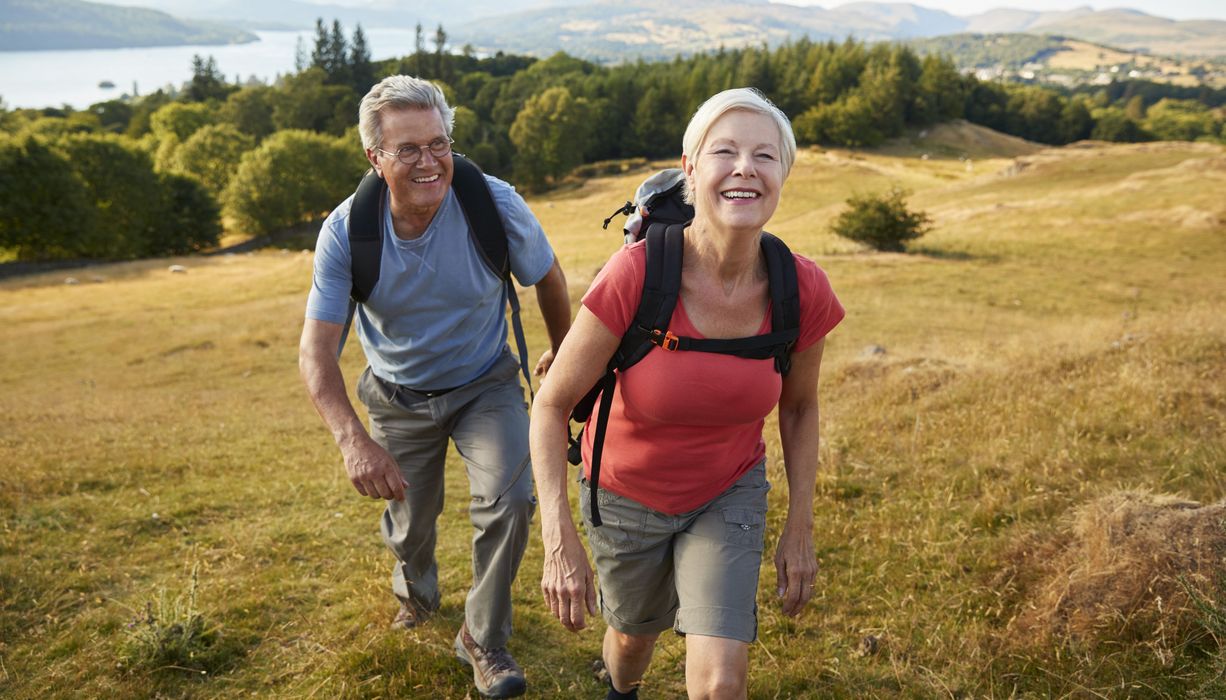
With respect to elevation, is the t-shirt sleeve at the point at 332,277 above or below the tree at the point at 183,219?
above

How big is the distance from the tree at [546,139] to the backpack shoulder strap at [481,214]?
84.7 m

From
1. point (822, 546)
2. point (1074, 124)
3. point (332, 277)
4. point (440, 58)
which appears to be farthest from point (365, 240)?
point (1074, 124)

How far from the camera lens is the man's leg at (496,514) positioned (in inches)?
160

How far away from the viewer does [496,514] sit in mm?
4055

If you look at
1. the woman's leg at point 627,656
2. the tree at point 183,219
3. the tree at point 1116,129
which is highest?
the tree at point 1116,129

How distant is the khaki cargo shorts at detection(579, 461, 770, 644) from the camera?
118 inches

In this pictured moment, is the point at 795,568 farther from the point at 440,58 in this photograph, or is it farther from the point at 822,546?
the point at 440,58

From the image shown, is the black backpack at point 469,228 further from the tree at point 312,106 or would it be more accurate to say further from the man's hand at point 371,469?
the tree at point 312,106

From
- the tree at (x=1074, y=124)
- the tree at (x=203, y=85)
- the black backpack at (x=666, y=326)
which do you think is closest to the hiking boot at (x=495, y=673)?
the black backpack at (x=666, y=326)

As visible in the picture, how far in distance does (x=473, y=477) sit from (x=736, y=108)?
2.37 m

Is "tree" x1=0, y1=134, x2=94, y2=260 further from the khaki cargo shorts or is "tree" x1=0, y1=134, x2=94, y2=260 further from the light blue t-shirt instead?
the khaki cargo shorts

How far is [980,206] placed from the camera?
42.9m

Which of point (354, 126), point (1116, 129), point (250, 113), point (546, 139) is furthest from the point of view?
point (1116, 129)

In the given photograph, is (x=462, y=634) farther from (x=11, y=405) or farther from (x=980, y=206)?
(x=980, y=206)
